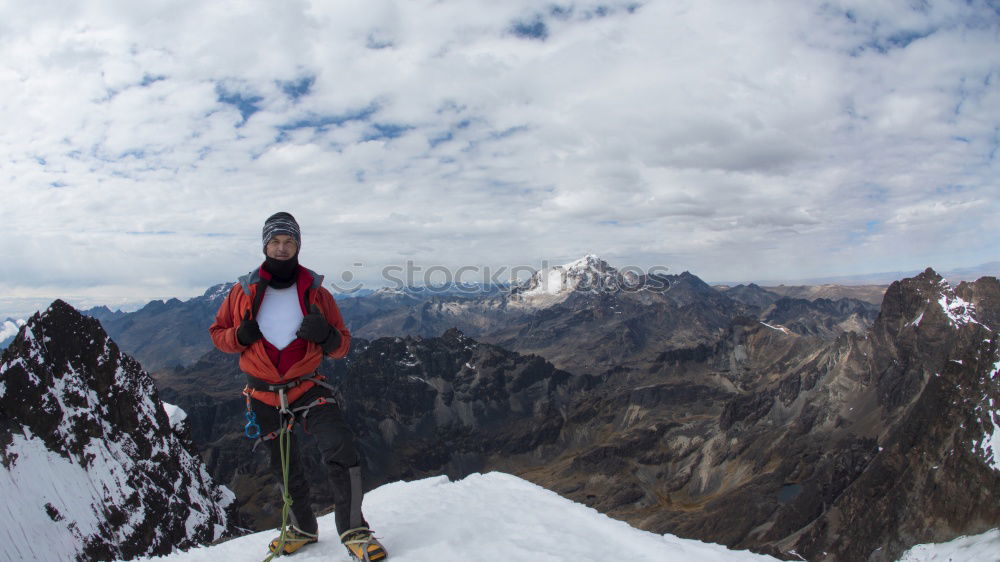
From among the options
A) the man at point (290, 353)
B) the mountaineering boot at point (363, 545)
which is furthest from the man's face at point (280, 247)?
the mountaineering boot at point (363, 545)

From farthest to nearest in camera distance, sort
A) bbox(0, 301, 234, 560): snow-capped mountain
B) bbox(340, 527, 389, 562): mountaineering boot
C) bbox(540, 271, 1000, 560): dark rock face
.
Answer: bbox(0, 301, 234, 560): snow-capped mountain → bbox(540, 271, 1000, 560): dark rock face → bbox(340, 527, 389, 562): mountaineering boot

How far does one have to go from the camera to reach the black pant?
33.9 ft

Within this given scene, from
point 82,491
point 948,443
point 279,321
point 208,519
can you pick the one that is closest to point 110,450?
point 82,491

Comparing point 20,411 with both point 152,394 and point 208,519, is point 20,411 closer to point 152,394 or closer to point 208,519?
point 152,394

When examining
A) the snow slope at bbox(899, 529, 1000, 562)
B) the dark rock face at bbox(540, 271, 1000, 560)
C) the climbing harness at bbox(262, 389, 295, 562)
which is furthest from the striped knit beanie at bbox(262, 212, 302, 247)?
the dark rock face at bbox(540, 271, 1000, 560)

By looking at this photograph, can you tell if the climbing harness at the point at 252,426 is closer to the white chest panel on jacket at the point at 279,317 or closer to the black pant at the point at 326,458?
the black pant at the point at 326,458

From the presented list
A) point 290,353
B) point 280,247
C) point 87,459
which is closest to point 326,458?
point 290,353

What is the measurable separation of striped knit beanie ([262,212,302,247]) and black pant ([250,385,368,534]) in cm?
293

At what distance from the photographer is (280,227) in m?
10.5

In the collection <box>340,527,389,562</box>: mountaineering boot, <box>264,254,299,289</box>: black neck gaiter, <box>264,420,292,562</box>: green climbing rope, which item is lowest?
<box>340,527,389,562</box>: mountaineering boot

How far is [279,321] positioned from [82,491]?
125 m

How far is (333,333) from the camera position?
419 inches

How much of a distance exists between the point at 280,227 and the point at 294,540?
583 centimetres

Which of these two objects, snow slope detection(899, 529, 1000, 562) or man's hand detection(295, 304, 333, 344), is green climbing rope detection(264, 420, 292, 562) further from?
snow slope detection(899, 529, 1000, 562)
